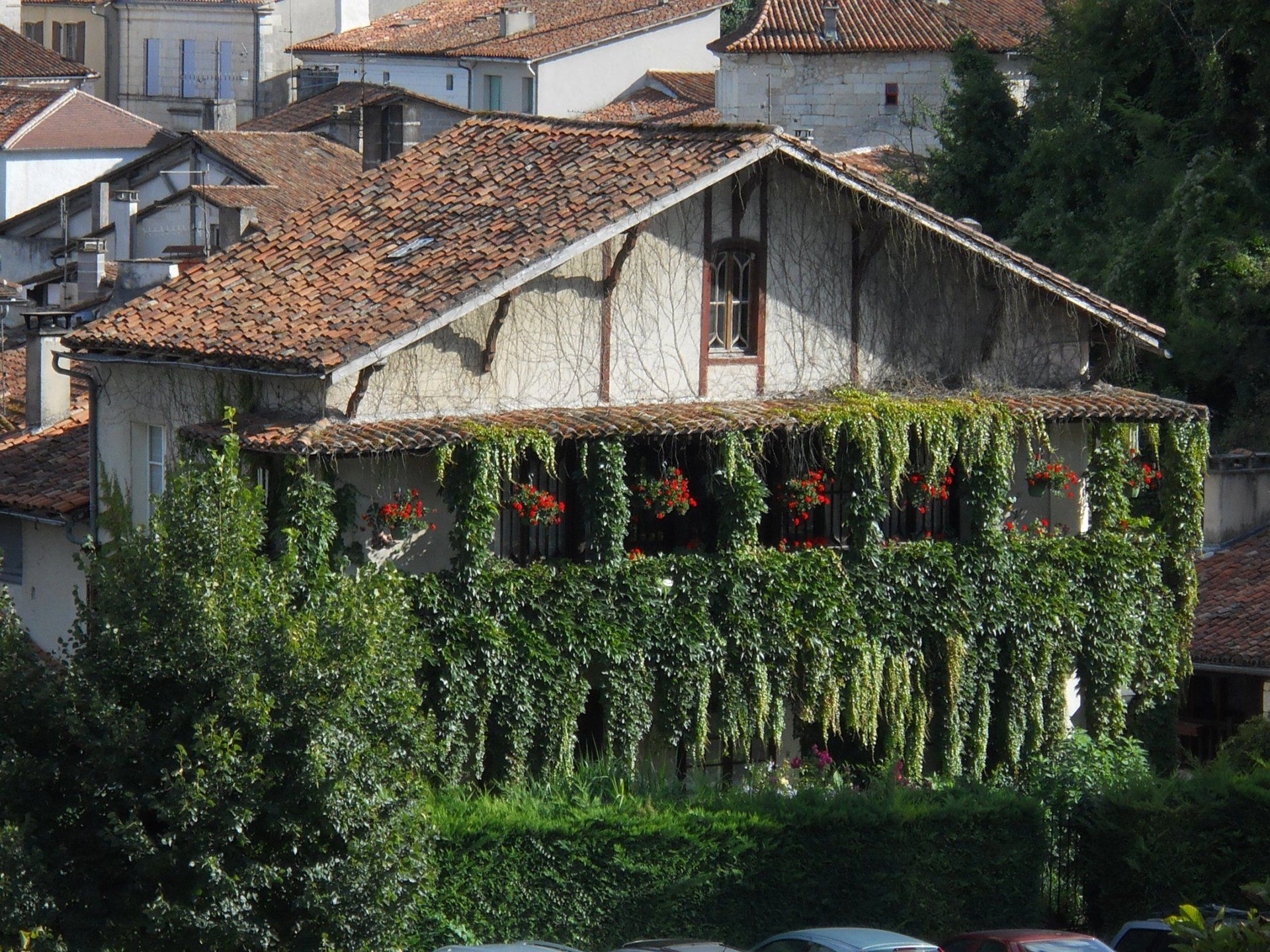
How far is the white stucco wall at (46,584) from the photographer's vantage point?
23.1 m

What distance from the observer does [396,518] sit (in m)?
18.0

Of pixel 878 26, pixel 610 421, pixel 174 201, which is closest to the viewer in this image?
pixel 610 421

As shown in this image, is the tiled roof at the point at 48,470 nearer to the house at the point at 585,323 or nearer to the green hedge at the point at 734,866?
the house at the point at 585,323

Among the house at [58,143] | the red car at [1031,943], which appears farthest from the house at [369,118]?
the red car at [1031,943]

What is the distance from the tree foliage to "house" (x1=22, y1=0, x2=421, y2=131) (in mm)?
35724

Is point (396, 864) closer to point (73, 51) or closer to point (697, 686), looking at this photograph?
point (697, 686)

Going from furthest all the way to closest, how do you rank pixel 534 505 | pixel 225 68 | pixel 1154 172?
pixel 225 68 < pixel 1154 172 < pixel 534 505

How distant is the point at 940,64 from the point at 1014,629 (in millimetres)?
33661

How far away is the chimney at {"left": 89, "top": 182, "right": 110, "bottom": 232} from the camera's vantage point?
43594 millimetres

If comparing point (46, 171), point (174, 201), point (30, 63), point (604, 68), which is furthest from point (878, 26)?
point (30, 63)

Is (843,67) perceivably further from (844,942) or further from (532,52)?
(844,942)

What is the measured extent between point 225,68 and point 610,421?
57.1 metres

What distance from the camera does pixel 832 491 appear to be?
69.8 ft

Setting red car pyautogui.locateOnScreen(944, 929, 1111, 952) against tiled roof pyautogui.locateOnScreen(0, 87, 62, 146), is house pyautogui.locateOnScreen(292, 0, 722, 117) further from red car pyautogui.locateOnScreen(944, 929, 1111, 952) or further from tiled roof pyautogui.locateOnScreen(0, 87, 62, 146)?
red car pyautogui.locateOnScreen(944, 929, 1111, 952)
